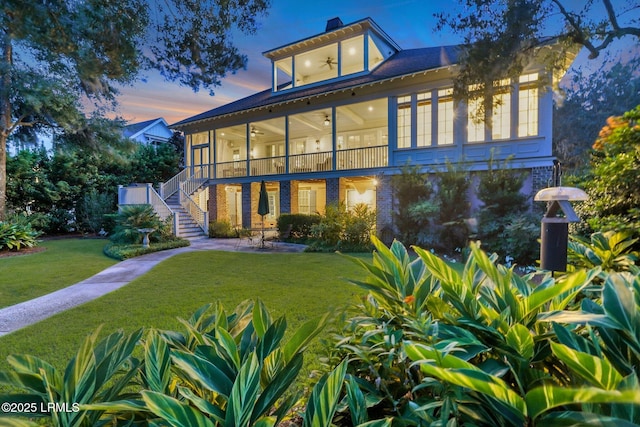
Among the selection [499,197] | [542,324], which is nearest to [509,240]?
[499,197]

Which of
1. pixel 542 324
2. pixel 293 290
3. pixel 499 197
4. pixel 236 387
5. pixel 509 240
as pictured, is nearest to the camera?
pixel 236 387

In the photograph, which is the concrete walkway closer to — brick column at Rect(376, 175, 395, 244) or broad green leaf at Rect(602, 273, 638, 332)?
broad green leaf at Rect(602, 273, 638, 332)

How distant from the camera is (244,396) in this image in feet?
2.79

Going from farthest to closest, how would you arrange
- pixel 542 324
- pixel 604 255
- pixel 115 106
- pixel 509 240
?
1. pixel 509 240
2. pixel 115 106
3. pixel 604 255
4. pixel 542 324

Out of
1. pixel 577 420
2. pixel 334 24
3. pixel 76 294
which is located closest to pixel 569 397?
pixel 577 420

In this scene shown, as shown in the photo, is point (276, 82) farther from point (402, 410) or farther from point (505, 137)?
point (402, 410)

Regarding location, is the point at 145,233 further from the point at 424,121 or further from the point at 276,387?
the point at 276,387

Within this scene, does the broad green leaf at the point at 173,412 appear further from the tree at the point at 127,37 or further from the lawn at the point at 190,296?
the tree at the point at 127,37

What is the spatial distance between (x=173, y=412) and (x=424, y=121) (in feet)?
41.0

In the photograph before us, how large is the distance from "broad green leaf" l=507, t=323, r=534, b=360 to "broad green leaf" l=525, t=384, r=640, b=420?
211 millimetres

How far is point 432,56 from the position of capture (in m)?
12.3

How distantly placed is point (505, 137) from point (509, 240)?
4.50 meters


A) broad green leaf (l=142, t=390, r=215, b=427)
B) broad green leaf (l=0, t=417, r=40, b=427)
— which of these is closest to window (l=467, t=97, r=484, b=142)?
broad green leaf (l=142, t=390, r=215, b=427)

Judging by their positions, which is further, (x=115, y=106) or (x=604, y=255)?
(x=115, y=106)
